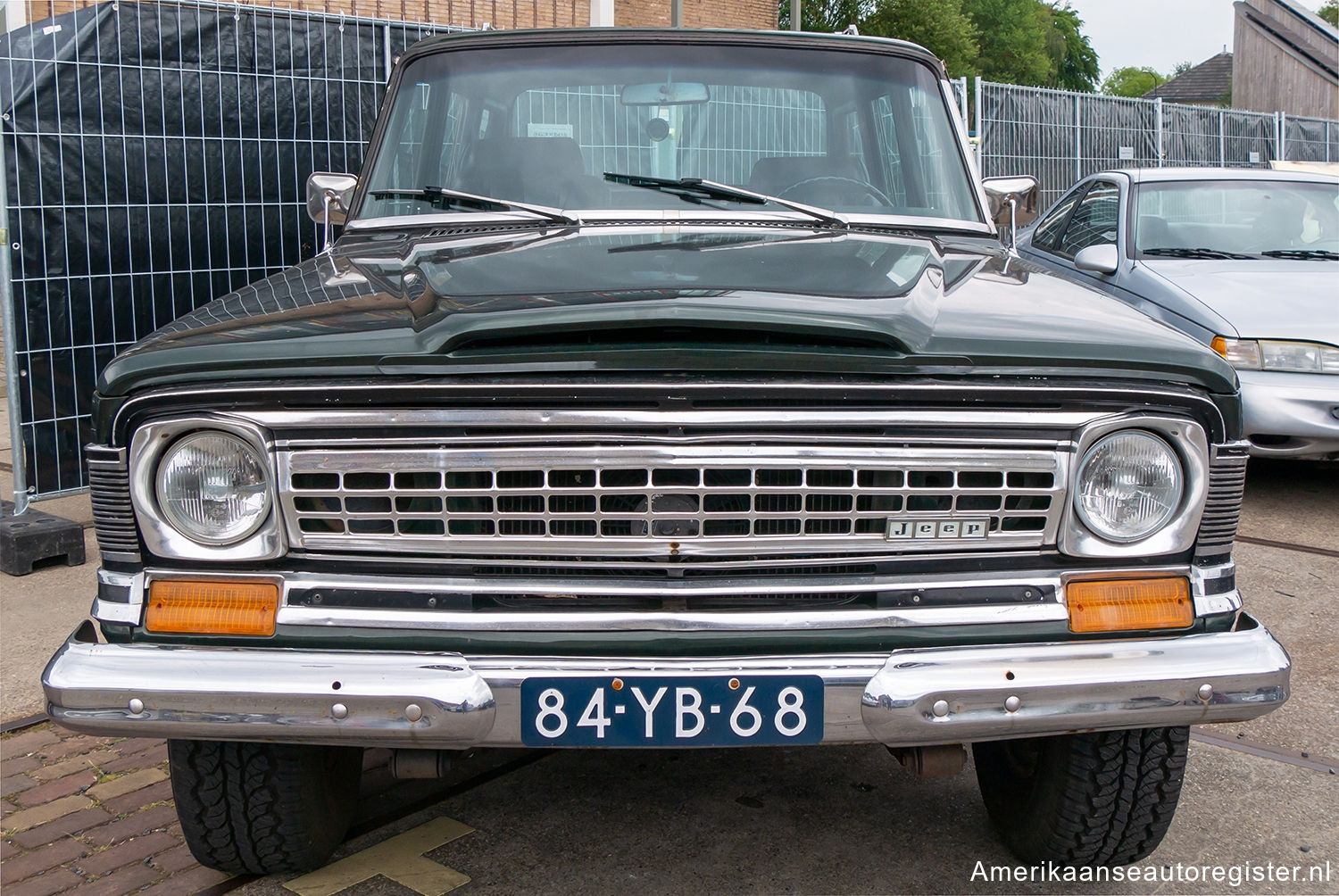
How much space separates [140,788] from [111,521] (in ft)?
4.41

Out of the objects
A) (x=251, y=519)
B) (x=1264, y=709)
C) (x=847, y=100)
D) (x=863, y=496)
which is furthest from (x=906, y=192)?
(x=251, y=519)

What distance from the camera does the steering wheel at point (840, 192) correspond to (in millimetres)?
3459

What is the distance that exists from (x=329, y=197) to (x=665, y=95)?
108cm

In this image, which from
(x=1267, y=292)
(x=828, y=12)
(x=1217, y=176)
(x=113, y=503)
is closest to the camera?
(x=113, y=503)

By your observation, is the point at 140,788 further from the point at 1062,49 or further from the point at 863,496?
the point at 1062,49

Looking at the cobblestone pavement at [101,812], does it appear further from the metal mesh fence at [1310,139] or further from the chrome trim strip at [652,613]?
the metal mesh fence at [1310,139]

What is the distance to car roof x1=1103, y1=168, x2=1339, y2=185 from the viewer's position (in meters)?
7.57

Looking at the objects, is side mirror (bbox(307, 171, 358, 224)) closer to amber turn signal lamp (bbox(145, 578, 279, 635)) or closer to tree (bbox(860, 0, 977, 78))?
amber turn signal lamp (bbox(145, 578, 279, 635))

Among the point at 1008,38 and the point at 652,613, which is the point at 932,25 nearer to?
the point at 1008,38

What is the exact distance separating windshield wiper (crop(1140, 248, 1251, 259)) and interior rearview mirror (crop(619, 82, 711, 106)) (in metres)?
4.37

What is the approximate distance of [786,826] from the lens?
3049mm

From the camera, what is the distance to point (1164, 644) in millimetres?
2260

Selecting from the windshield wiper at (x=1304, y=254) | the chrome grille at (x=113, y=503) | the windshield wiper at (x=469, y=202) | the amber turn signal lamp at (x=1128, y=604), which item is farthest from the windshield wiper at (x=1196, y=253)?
the chrome grille at (x=113, y=503)

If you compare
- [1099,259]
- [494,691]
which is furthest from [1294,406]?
[494,691]
